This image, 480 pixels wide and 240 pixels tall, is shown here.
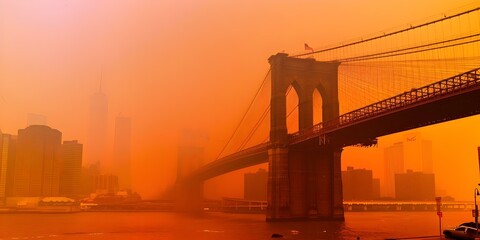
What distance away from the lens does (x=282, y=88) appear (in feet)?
226

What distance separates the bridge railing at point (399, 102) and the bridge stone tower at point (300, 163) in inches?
114

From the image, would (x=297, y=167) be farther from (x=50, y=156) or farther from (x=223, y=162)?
(x=50, y=156)

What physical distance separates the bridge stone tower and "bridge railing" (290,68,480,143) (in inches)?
114

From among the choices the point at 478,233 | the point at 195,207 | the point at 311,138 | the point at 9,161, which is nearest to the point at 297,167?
the point at 311,138

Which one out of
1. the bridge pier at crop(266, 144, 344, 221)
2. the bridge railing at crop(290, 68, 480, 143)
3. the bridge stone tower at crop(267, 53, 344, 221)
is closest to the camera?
the bridge railing at crop(290, 68, 480, 143)

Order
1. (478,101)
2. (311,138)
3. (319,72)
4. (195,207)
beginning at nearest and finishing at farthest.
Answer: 1. (478,101)
2. (311,138)
3. (319,72)
4. (195,207)

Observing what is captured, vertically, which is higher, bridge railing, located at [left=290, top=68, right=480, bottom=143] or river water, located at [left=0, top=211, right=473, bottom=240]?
bridge railing, located at [left=290, top=68, right=480, bottom=143]

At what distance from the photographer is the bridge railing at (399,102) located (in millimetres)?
38719

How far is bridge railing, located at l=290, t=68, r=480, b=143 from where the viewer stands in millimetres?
38719

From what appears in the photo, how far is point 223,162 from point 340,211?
1222 inches

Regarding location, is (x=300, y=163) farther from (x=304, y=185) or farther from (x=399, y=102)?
(x=399, y=102)

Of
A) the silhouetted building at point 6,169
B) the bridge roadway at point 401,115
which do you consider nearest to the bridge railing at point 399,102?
the bridge roadway at point 401,115

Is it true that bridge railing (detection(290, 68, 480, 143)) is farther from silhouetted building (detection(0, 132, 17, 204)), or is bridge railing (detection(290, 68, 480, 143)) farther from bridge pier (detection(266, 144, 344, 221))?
silhouetted building (detection(0, 132, 17, 204))

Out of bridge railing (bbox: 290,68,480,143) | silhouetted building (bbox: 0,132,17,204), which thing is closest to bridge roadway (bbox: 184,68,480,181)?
bridge railing (bbox: 290,68,480,143)
